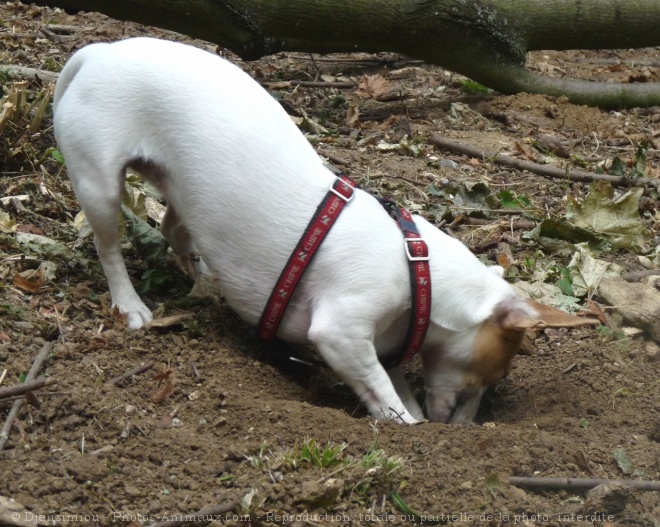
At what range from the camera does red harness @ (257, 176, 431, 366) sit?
3.99 m

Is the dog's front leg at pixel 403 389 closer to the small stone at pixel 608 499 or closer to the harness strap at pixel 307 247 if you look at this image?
the harness strap at pixel 307 247

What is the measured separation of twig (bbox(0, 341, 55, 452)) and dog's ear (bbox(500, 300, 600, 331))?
1.93 meters

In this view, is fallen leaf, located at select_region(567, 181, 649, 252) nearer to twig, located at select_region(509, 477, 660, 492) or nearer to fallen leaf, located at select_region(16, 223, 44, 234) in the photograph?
twig, located at select_region(509, 477, 660, 492)

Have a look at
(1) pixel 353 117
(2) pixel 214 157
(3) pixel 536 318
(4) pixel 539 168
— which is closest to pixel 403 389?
(3) pixel 536 318

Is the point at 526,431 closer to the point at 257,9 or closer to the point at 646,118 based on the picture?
the point at 257,9

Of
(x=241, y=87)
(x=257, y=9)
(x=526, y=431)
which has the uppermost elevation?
(x=241, y=87)

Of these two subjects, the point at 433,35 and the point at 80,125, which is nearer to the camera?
the point at 80,125

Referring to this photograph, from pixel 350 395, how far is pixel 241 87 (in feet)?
4.90

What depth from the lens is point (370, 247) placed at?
13.0 feet

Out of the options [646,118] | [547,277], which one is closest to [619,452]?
[547,277]

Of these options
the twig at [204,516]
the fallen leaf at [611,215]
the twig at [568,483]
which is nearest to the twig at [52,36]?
the fallen leaf at [611,215]

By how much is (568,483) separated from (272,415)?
1129 mm

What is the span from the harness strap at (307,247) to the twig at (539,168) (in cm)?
281

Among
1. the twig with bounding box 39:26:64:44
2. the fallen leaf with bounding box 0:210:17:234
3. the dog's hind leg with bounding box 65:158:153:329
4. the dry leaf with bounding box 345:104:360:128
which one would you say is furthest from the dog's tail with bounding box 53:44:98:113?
the twig with bounding box 39:26:64:44
